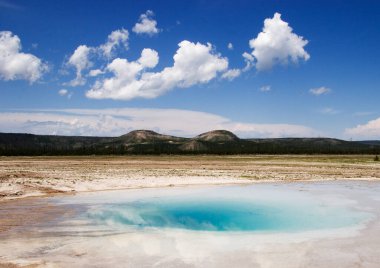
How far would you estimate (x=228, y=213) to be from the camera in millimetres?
17969

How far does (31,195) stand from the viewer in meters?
22.2

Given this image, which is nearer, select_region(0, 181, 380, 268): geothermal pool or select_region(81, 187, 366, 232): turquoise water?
select_region(0, 181, 380, 268): geothermal pool

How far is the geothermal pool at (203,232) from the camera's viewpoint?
10000 mm

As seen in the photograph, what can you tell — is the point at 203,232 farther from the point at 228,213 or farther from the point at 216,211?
the point at 216,211

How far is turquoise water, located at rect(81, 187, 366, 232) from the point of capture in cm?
1493

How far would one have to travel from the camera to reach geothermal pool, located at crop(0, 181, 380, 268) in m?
10.0

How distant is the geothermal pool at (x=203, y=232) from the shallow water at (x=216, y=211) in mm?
39

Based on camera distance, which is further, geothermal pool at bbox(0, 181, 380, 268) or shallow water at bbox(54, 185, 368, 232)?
shallow water at bbox(54, 185, 368, 232)

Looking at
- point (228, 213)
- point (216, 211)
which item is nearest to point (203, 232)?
point (228, 213)

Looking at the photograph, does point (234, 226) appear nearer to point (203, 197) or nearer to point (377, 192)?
point (203, 197)

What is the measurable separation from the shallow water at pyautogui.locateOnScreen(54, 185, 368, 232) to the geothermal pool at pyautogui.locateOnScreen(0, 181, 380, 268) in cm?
4

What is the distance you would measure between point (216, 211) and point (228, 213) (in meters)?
0.72

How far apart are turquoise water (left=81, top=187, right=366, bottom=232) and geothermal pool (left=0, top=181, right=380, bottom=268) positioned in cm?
4

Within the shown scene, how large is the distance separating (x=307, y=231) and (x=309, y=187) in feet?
46.9
